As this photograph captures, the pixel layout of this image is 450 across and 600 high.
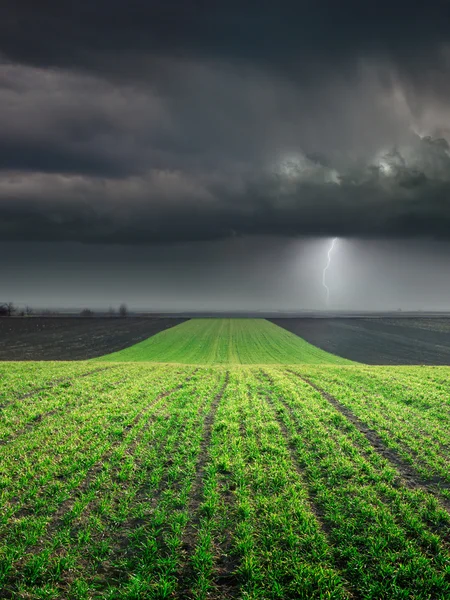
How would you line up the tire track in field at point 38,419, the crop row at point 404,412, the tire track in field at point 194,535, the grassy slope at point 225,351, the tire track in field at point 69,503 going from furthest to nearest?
the grassy slope at point 225,351, the tire track in field at point 38,419, the crop row at point 404,412, the tire track in field at point 69,503, the tire track in field at point 194,535

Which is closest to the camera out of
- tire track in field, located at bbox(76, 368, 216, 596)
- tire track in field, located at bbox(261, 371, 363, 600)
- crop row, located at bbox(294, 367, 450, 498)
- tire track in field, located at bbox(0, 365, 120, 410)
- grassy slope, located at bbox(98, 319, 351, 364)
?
tire track in field, located at bbox(261, 371, 363, 600)

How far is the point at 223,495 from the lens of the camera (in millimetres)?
7980

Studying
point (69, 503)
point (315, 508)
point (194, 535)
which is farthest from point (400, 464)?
point (69, 503)

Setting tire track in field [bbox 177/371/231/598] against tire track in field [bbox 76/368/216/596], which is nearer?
tire track in field [bbox 177/371/231/598]

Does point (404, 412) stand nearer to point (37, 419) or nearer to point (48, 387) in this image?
point (37, 419)

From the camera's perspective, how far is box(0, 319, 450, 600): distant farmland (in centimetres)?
569

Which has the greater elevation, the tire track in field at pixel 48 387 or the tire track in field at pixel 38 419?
the tire track in field at pixel 48 387

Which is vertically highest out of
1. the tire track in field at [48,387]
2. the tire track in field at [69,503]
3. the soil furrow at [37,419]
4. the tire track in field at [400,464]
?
the tire track in field at [48,387]

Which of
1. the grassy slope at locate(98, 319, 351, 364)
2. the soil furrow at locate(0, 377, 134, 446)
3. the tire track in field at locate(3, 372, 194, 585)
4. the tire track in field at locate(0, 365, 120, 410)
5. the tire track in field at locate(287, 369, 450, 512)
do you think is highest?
the tire track in field at locate(0, 365, 120, 410)

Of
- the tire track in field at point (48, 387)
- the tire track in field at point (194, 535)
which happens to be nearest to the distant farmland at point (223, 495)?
the tire track in field at point (194, 535)

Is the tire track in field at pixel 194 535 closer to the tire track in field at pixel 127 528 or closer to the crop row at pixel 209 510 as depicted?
the crop row at pixel 209 510

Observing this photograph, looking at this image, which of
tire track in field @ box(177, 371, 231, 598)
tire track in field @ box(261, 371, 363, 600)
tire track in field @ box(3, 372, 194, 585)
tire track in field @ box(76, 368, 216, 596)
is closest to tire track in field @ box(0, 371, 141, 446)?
tire track in field @ box(3, 372, 194, 585)

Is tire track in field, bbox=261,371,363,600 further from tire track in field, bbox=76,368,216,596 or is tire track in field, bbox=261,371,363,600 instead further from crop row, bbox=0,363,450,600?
tire track in field, bbox=76,368,216,596

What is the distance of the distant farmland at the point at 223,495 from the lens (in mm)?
5688
